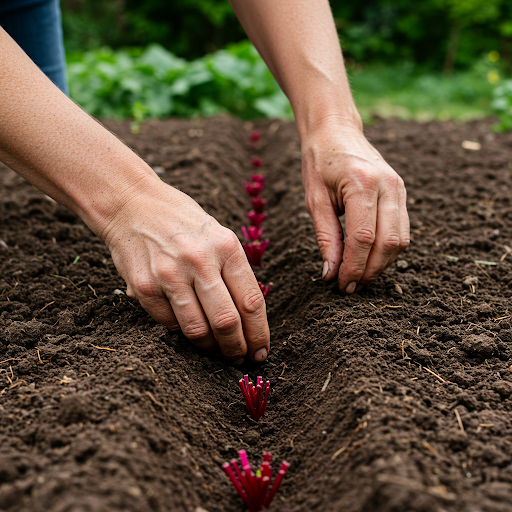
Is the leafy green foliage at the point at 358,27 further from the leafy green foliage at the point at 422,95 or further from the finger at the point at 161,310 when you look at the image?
the finger at the point at 161,310

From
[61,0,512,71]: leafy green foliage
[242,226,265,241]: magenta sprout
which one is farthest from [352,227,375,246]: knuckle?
[61,0,512,71]: leafy green foliage

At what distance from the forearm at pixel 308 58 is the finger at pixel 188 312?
1024 mm

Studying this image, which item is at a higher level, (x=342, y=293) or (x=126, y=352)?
(x=126, y=352)

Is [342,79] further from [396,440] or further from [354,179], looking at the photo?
[396,440]

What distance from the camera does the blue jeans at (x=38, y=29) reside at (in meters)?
3.38

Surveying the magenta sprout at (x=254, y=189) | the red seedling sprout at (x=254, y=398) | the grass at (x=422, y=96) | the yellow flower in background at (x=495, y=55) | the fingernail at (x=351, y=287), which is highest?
the red seedling sprout at (x=254, y=398)

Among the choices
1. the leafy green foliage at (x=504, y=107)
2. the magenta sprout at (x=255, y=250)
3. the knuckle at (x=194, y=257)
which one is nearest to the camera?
the knuckle at (x=194, y=257)

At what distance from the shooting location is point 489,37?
500 inches

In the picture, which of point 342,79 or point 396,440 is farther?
point 342,79

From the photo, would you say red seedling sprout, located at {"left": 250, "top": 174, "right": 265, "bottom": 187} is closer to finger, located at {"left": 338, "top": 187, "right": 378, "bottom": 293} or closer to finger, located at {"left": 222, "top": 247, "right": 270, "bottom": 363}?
finger, located at {"left": 338, "top": 187, "right": 378, "bottom": 293}

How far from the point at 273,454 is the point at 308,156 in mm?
1256

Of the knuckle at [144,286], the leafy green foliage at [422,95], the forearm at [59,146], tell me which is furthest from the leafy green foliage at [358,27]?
the knuckle at [144,286]

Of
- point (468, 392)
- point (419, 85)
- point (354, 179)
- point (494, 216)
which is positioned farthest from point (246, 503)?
point (419, 85)

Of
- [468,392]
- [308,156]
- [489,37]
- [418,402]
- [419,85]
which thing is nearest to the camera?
[418,402]
